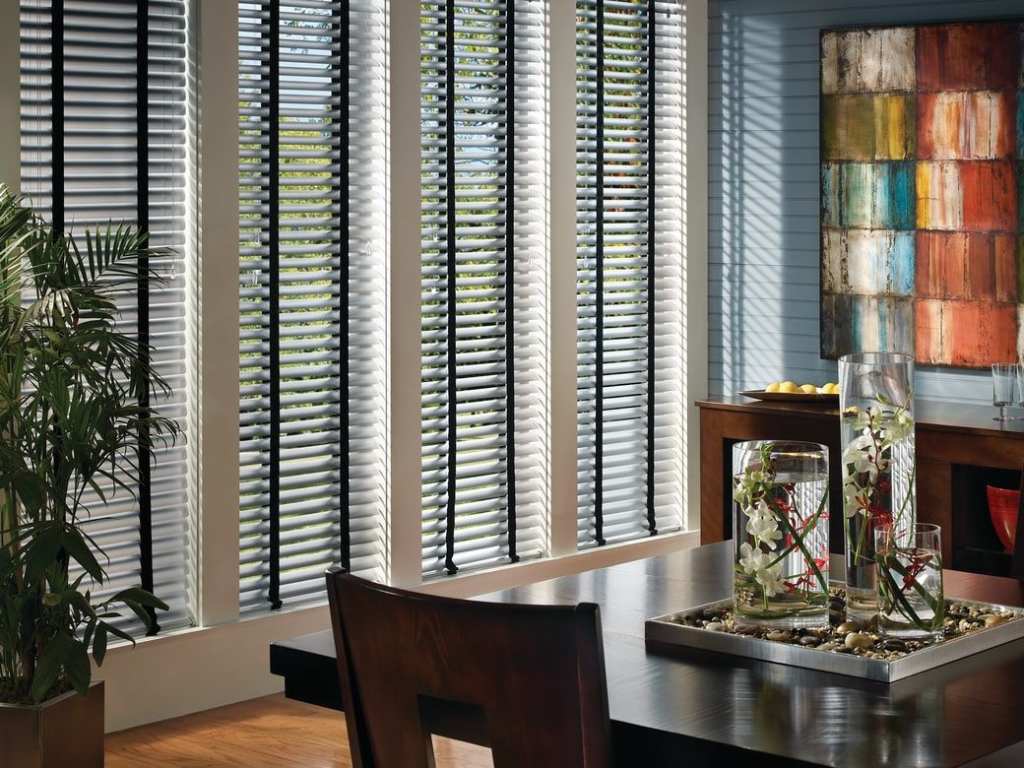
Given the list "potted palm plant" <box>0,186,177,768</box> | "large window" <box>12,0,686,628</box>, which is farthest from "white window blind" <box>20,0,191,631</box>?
"potted palm plant" <box>0,186,177,768</box>

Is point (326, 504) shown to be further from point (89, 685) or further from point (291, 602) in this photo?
point (89, 685)

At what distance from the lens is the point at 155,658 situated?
446cm

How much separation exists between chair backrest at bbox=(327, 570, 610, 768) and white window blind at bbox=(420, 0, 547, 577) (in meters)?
3.55

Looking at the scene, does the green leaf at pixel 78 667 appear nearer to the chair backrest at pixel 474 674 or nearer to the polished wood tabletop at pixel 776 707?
the polished wood tabletop at pixel 776 707

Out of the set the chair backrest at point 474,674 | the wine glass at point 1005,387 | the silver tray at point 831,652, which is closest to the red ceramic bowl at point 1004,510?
the wine glass at point 1005,387

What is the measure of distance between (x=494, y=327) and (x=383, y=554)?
3.15ft

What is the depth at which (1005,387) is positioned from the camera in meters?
4.87

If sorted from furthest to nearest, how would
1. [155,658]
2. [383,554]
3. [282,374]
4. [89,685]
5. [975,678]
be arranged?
[383,554], [282,374], [155,658], [89,685], [975,678]

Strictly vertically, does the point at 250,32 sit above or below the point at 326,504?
above

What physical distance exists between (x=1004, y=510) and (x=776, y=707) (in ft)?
9.97

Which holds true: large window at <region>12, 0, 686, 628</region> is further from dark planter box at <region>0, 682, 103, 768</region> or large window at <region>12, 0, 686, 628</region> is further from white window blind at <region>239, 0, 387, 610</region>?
dark planter box at <region>0, 682, 103, 768</region>

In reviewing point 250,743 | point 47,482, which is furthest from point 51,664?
point 250,743

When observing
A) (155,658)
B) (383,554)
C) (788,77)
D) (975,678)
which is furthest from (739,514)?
(788,77)

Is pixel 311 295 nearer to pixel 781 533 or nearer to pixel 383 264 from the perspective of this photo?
pixel 383 264
